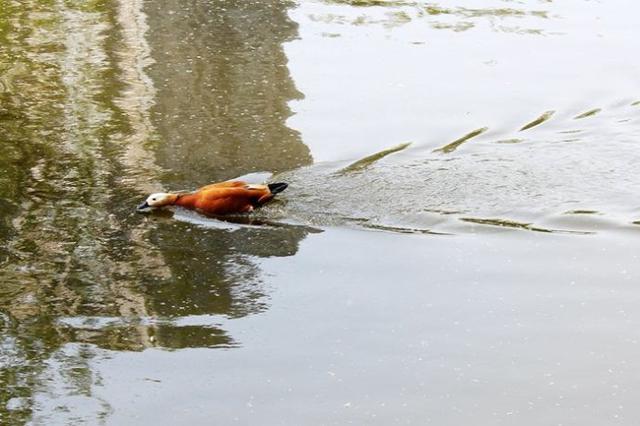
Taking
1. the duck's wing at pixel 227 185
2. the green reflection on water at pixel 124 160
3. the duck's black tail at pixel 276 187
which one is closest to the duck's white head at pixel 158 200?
the green reflection on water at pixel 124 160

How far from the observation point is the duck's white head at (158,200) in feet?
25.0

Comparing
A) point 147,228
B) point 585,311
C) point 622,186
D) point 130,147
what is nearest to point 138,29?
point 130,147

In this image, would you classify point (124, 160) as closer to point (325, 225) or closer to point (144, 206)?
point (144, 206)

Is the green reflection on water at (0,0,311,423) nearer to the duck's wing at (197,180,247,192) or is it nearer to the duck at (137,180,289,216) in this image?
the duck at (137,180,289,216)

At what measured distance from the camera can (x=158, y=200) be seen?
7.61m

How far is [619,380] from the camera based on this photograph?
567 centimetres

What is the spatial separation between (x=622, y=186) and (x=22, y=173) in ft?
13.6

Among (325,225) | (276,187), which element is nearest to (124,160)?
(276,187)

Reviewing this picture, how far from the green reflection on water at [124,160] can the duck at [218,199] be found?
132mm

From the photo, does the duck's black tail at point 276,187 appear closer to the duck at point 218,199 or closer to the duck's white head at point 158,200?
the duck at point 218,199

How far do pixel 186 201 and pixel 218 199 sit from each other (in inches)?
8.8

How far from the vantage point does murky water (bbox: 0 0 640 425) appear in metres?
5.67

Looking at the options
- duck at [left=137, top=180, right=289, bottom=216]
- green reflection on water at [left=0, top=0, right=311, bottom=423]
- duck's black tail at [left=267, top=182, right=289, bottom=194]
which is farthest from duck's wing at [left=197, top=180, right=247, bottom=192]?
green reflection on water at [left=0, top=0, right=311, bottom=423]

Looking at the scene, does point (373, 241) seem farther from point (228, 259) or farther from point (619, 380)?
point (619, 380)
